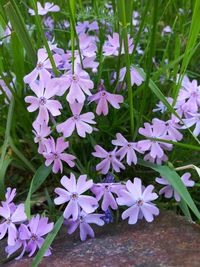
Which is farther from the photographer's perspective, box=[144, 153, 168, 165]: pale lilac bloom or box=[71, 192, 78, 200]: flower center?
box=[144, 153, 168, 165]: pale lilac bloom

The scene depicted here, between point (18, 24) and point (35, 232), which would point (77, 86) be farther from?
point (35, 232)

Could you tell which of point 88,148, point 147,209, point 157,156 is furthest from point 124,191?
point 88,148

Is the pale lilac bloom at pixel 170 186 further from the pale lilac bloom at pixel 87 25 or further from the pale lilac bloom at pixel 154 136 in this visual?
the pale lilac bloom at pixel 87 25

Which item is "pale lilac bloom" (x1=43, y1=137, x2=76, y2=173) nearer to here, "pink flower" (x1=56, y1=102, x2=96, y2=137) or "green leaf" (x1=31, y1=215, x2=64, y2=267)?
"pink flower" (x1=56, y1=102, x2=96, y2=137)

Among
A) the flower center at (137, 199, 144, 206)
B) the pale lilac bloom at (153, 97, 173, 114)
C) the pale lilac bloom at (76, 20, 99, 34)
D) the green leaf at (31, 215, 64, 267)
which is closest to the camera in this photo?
the green leaf at (31, 215, 64, 267)

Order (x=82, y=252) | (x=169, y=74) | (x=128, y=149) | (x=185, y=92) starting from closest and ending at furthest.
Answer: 1. (x=82, y=252)
2. (x=128, y=149)
3. (x=185, y=92)
4. (x=169, y=74)

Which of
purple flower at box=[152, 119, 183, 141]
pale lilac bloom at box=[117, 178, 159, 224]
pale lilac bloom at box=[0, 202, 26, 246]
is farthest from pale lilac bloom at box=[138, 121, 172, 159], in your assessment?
pale lilac bloom at box=[0, 202, 26, 246]

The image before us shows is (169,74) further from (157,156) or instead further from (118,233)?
(118,233)
